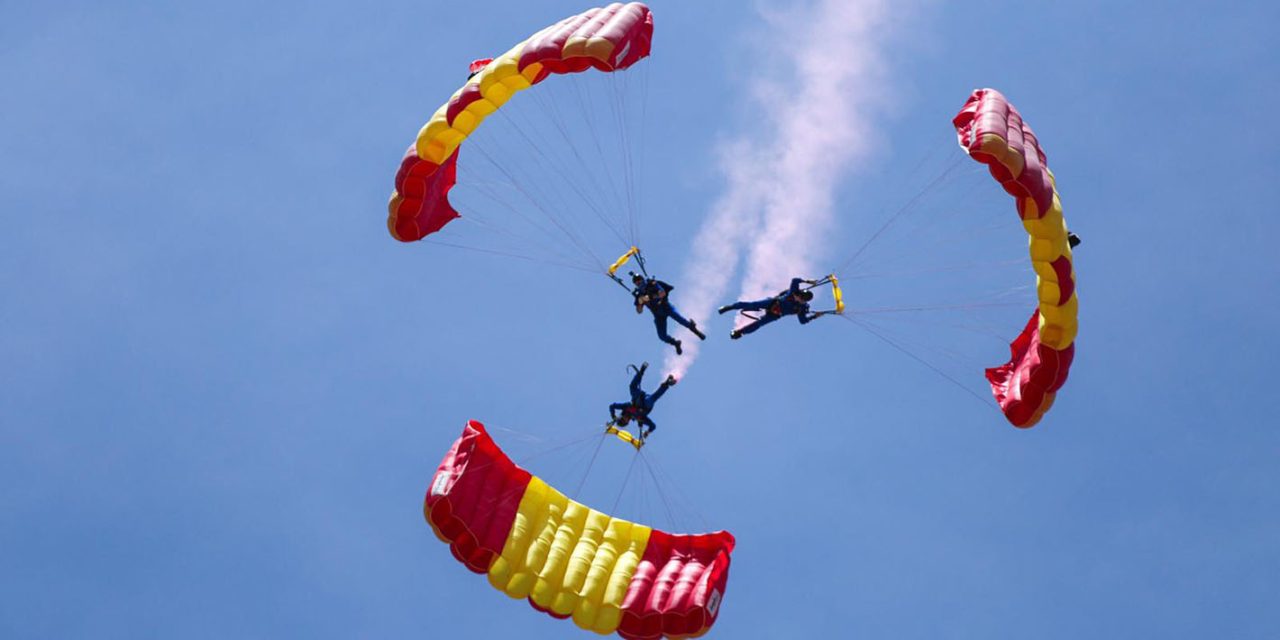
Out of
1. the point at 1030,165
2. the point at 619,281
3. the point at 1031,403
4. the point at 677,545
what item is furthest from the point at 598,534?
the point at 1030,165

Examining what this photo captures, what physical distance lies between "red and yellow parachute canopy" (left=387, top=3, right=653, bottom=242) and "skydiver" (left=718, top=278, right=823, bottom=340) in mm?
4038

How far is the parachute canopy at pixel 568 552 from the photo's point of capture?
22234mm

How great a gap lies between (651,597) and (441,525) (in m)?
3.23

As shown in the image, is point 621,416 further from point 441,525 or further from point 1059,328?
point 1059,328

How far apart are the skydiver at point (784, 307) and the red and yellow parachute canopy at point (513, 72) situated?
4038mm

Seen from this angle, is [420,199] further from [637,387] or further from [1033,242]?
[1033,242]

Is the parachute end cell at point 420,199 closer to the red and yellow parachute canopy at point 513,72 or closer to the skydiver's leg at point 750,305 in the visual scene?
the red and yellow parachute canopy at point 513,72

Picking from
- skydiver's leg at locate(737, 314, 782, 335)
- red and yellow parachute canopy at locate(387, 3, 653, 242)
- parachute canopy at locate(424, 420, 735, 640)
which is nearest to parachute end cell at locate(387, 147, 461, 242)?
red and yellow parachute canopy at locate(387, 3, 653, 242)

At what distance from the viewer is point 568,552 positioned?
2328cm

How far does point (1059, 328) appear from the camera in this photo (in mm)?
21438

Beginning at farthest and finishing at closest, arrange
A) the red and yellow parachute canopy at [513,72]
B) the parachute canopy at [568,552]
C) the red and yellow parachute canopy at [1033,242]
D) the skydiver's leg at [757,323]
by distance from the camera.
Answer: the skydiver's leg at [757,323] < the parachute canopy at [568,552] < the red and yellow parachute canopy at [513,72] < the red and yellow parachute canopy at [1033,242]

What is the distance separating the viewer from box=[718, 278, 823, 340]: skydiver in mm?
23156

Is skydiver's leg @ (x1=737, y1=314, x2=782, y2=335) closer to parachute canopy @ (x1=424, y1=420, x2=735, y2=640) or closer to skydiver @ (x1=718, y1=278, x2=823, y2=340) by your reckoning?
skydiver @ (x1=718, y1=278, x2=823, y2=340)

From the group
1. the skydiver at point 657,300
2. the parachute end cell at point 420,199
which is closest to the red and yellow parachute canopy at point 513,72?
the parachute end cell at point 420,199
